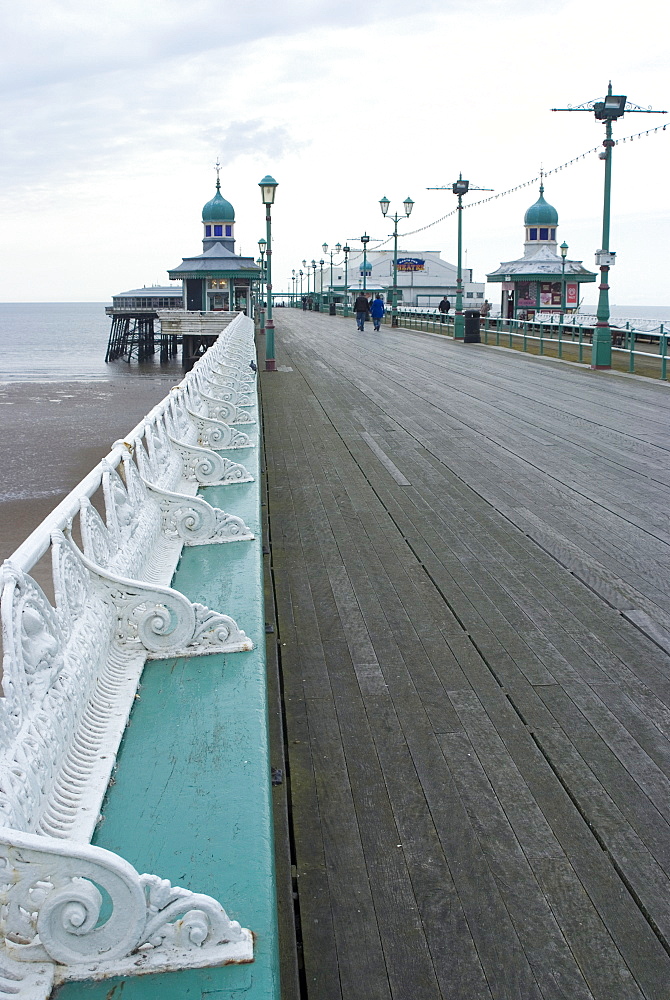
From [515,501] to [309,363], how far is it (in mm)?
13922

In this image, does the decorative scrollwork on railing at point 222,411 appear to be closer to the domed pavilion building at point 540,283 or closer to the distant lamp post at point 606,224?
the distant lamp post at point 606,224

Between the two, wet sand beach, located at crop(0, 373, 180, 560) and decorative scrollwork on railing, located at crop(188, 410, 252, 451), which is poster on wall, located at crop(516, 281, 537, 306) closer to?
wet sand beach, located at crop(0, 373, 180, 560)

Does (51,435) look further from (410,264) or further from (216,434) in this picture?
(410,264)

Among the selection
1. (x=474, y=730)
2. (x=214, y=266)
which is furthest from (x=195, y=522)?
(x=214, y=266)

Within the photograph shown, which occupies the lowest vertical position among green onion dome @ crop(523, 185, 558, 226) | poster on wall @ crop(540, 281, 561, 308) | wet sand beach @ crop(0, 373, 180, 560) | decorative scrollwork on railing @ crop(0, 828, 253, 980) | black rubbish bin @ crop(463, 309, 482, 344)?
wet sand beach @ crop(0, 373, 180, 560)

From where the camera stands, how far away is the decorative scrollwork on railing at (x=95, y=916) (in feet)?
6.61

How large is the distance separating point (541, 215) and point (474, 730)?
2788 inches

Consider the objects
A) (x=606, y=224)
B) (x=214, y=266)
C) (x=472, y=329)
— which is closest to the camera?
(x=606, y=224)

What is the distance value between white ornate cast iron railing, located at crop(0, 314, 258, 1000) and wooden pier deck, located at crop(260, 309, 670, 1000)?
606 mm

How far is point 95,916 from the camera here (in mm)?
2045

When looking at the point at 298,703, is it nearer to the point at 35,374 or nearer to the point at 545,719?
the point at 545,719

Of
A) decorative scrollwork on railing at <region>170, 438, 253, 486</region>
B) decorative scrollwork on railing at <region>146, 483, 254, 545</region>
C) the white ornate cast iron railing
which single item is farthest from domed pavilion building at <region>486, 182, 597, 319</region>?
the white ornate cast iron railing

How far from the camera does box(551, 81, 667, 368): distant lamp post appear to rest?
1897cm

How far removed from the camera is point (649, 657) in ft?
15.1
